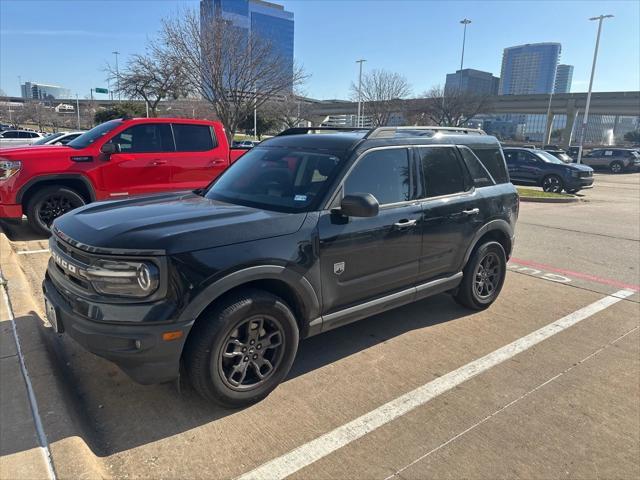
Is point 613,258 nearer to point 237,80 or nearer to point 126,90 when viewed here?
point 237,80

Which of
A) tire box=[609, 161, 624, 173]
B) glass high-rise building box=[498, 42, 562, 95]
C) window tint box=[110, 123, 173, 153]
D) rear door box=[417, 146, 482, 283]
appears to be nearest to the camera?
rear door box=[417, 146, 482, 283]

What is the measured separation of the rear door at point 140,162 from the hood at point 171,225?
4024 mm

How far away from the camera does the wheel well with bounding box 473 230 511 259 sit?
4918 millimetres

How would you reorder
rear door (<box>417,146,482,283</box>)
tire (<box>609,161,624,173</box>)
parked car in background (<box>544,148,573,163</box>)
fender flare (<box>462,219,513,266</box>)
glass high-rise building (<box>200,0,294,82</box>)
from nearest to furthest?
rear door (<box>417,146,482,283</box>) < fender flare (<box>462,219,513,266</box>) < glass high-rise building (<box>200,0,294,82</box>) < parked car in background (<box>544,148,573,163</box>) < tire (<box>609,161,624,173</box>)

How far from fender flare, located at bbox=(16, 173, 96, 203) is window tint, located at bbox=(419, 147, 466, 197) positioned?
17.4 feet

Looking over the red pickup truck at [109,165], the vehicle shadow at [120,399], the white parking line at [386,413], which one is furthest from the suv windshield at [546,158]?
the vehicle shadow at [120,399]

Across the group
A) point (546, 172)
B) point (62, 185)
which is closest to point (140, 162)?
point (62, 185)

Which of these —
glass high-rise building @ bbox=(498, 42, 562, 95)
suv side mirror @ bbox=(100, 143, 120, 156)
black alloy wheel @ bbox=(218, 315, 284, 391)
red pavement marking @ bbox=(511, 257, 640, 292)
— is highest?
glass high-rise building @ bbox=(498, 42, 562, 95)

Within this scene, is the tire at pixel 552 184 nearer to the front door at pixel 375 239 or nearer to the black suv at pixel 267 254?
the black suv at pixel 267 254

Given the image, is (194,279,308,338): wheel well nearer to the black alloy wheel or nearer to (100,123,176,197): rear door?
the black alloy wheel

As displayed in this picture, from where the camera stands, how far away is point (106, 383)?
3311 millimetres

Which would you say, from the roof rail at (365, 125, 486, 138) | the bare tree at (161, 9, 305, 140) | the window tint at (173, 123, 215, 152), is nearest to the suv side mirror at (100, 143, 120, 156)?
the window tint at (173, 123, 215, 152)

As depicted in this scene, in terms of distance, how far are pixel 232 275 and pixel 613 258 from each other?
23.9ft

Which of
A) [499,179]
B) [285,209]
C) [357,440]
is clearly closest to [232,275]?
[285,209]
